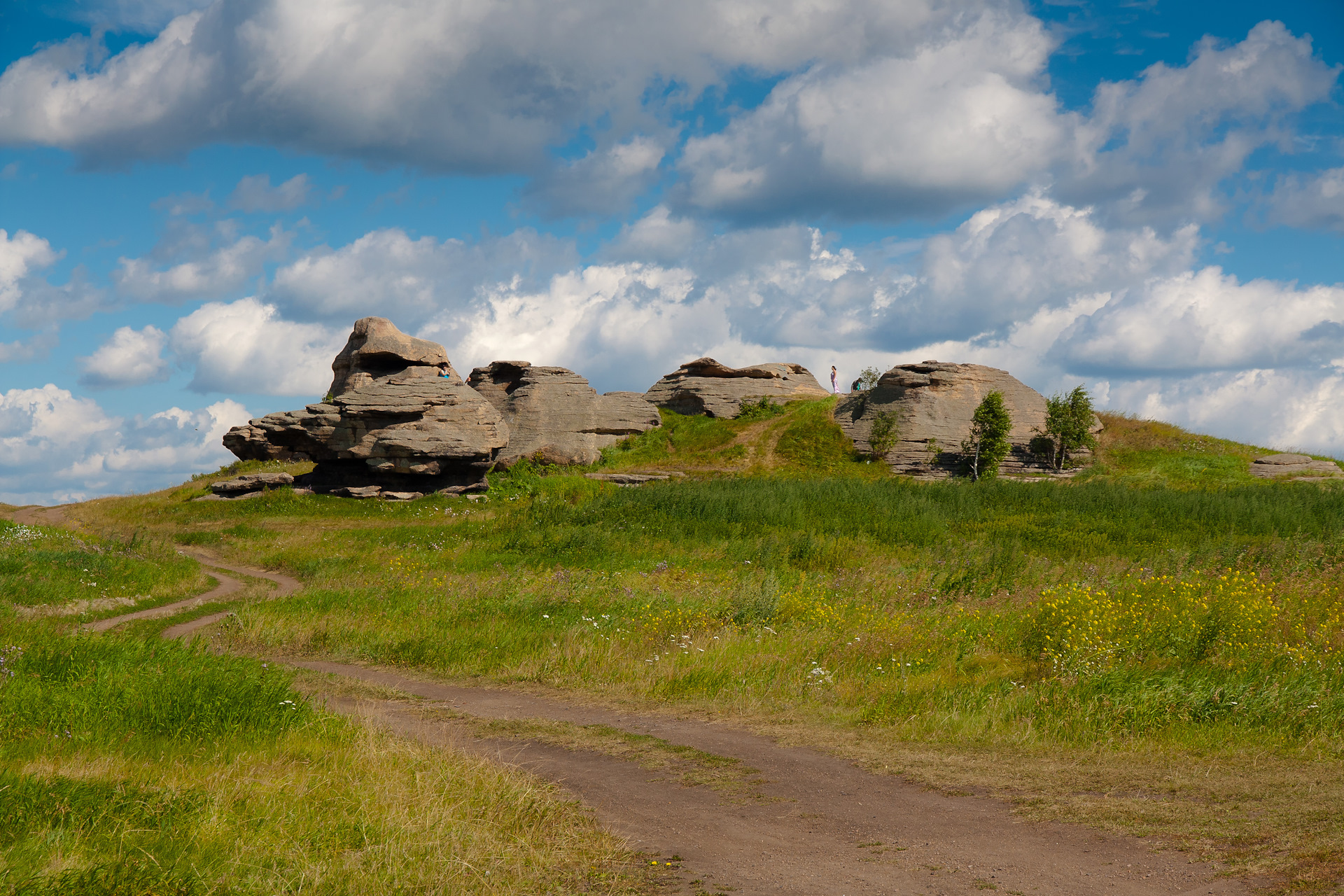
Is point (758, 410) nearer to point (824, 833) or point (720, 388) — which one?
point (720, 388)

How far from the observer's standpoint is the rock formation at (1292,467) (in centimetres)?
3828

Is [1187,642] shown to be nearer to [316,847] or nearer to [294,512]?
[316,847]

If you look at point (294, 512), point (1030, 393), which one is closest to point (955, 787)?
point (294, 512)

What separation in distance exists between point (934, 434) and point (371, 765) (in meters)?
36.1

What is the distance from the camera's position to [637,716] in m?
9.70

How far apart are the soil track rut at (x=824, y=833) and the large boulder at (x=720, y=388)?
38613mm

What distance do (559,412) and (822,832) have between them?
3729 cm

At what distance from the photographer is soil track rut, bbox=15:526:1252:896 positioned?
5082mm

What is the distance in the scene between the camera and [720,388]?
47.8 meters

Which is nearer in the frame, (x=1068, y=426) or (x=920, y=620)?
(x=920, y=620)

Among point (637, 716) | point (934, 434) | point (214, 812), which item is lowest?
point (637, 716)

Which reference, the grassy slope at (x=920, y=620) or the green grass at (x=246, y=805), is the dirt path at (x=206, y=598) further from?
the green grass at (x=246, y=805)

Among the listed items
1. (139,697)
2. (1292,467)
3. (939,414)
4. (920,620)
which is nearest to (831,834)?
(139,697)

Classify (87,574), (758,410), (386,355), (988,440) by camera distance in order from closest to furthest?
(87,574)
(988,440)
(386,355)
(758,410)
